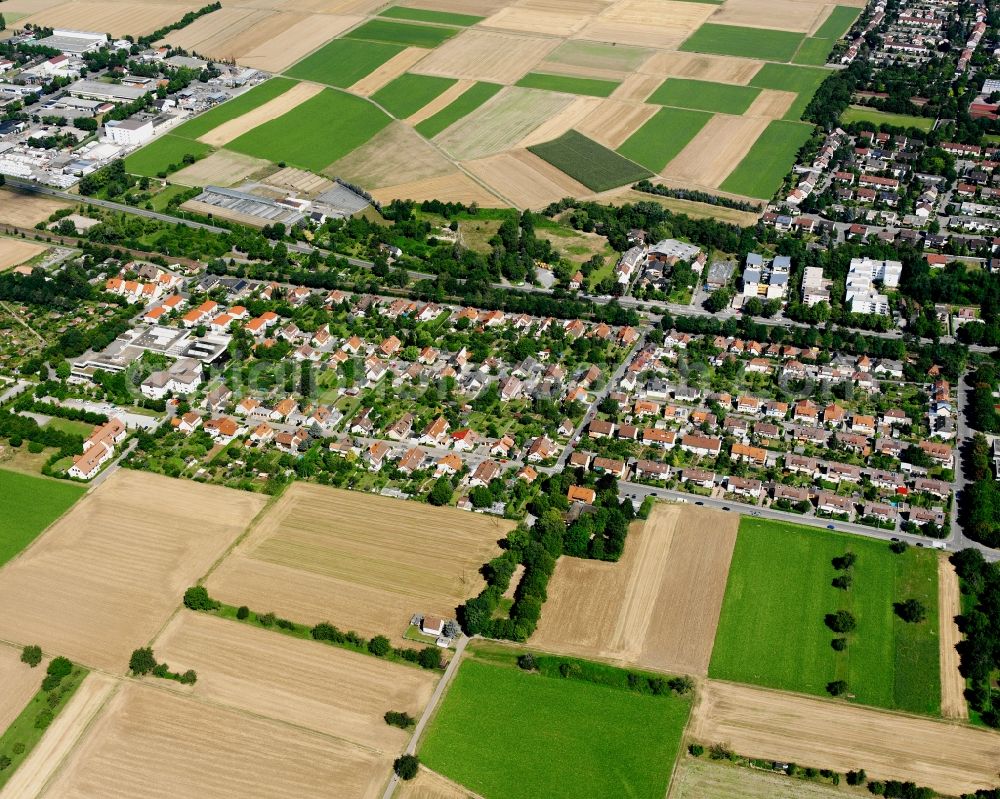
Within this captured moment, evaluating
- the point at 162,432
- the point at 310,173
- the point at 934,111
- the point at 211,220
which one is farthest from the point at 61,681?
the point at 934,111

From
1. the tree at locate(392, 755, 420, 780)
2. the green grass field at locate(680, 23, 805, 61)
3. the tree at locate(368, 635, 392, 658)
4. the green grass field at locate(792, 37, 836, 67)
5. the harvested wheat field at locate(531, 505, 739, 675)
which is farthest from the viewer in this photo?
the green grass field at locate(680, 23, 805, 61)

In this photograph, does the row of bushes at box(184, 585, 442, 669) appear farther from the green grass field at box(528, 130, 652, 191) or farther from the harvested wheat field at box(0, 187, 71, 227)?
the green grass field at box(528, 130, 652, 191)

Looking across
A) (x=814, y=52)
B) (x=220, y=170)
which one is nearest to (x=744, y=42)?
(x=814, y=52)

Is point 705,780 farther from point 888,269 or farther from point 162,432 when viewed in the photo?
point 888,269

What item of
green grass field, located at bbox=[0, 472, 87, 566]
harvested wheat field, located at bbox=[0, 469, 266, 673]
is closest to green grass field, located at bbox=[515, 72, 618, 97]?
harvested wheat field, located at bbox=[0, 469, 266, 673]

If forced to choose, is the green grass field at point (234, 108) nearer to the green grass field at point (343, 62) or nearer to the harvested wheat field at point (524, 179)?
the green grass field at point (343, 62)

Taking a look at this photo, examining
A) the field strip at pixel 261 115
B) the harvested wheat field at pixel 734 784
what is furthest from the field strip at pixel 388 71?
the harvested wheat field at pixel 734 784
